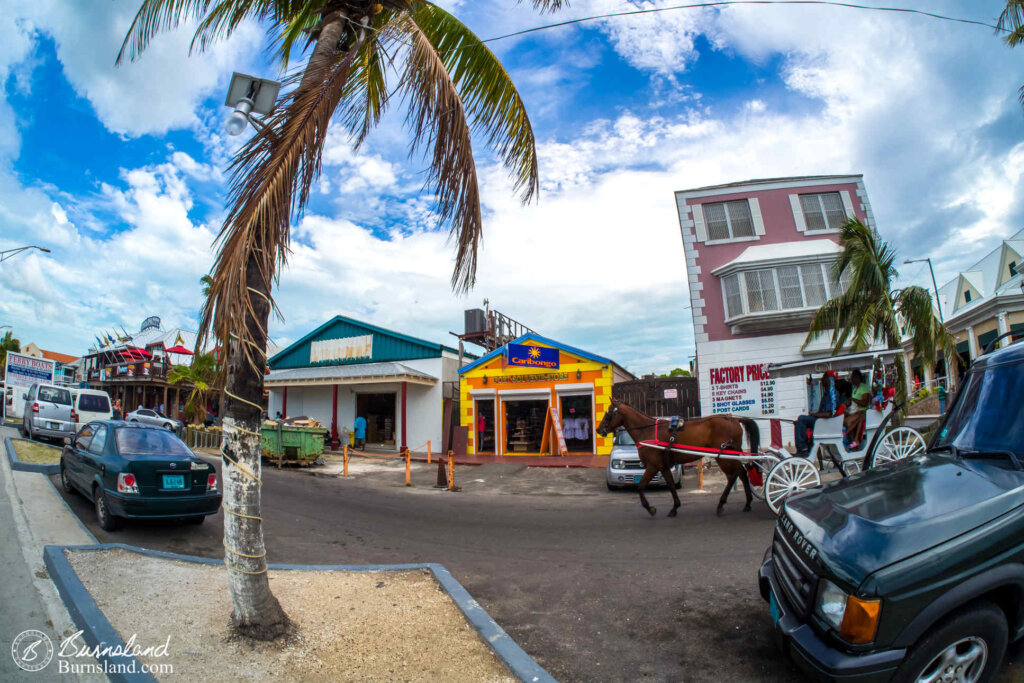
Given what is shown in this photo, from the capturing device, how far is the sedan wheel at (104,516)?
7.15m

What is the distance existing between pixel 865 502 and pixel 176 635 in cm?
498

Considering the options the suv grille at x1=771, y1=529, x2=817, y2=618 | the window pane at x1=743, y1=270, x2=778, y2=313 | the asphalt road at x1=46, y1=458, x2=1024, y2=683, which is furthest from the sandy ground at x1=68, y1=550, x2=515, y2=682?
the window pane at x1=743, y1=270, x2=778, y2=313

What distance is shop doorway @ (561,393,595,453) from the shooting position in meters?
20.5

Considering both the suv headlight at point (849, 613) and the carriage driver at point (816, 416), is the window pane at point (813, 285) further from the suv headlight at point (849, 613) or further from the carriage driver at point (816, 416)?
the suv headlight at point (849, 613)

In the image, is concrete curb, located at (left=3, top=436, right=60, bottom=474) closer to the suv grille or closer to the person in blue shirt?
the person in blue shirt

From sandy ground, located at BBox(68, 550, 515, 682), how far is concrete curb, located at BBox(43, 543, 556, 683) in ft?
0.29

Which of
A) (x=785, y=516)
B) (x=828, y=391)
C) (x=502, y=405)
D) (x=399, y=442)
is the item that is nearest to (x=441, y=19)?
(x=785, y=516)

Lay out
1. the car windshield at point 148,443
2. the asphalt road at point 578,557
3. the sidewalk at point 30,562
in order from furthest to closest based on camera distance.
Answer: the car windshield at point 148,443 → the asphalt road at point 578,557 → the sidewalk at point 30,562

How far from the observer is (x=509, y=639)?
13.4ft

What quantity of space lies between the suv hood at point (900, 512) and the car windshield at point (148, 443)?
824cm

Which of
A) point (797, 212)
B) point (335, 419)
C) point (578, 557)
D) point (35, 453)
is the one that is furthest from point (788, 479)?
point (335, 419)

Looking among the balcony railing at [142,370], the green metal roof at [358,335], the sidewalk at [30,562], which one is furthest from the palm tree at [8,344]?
the sidewalk at [30,562]

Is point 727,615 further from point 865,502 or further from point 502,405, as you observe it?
point 502,405

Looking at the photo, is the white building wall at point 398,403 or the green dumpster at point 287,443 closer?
the green dumpster at point 287,443
